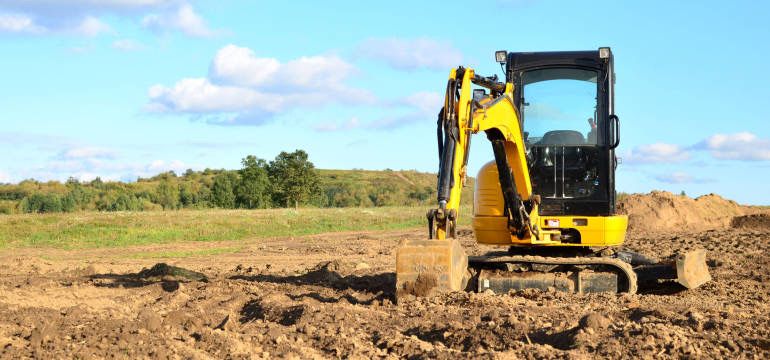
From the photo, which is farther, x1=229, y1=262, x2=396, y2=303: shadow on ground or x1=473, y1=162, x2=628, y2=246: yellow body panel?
x1=229, y1=262, x2=396, y2=303: shadow on ground

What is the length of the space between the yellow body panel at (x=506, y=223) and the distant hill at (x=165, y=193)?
22.5 m

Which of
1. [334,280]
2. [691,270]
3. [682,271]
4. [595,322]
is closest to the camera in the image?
[595,322]

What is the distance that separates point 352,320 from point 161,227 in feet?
79.0

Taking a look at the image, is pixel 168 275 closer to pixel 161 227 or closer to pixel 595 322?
pixel 595 322

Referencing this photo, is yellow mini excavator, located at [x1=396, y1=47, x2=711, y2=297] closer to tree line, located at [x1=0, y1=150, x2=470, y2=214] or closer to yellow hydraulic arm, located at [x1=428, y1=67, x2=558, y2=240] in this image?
yellow hydraulic arm, located at [x1=428, y1=67, x2=558, y2=240]

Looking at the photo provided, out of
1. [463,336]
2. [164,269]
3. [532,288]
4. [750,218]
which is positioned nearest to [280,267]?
[164,269]

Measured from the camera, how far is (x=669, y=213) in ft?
104

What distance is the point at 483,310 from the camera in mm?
9289

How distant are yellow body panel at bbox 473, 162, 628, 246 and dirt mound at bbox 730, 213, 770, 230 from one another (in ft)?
65.3

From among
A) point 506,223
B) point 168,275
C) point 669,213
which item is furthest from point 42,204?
point 506,223

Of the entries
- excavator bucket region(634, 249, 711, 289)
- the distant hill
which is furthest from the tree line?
excavator bucket region(634, 249, 711, 289)

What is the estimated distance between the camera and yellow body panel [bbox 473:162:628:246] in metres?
11.8

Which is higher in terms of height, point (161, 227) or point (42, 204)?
point (42, 204)

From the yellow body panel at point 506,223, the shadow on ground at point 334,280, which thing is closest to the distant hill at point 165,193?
the shadow on ground at point 334,280
